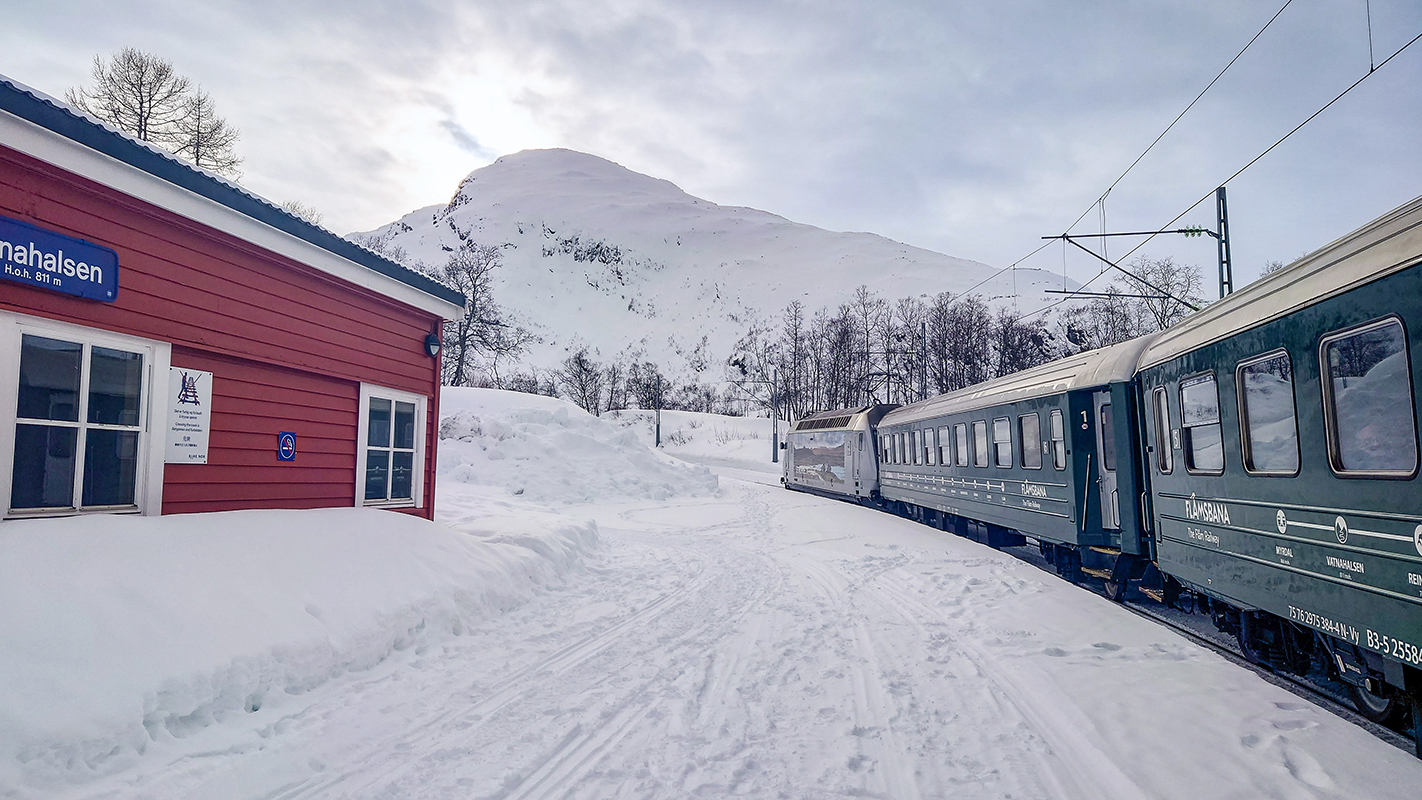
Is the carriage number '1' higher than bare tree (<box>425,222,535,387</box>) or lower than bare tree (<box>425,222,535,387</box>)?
lower

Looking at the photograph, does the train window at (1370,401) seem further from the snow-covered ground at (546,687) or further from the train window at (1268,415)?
the snow-covered ground at (546,687)

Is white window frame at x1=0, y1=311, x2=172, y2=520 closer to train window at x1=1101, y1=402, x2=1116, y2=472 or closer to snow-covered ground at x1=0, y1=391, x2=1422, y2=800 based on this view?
snow-covered ground at x1=0, y1=391, x2=1422, y2=800

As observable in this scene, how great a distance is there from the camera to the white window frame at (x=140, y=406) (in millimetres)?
5223

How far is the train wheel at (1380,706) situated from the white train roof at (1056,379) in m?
4.56

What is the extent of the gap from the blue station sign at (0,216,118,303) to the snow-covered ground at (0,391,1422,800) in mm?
1850

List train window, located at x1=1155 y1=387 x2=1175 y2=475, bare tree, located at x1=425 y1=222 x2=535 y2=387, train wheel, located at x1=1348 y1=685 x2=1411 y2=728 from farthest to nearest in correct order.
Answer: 1. bare tree, located at x1=425 y1=222 x2=535 y2=387
2. train window, located at x1=1155 y1=387 x2=1175 y2=475
3. train wheel, located at x1=1348 y1=685 x2=1411 y2=728

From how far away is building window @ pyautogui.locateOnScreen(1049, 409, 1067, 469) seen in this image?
34.8 feet

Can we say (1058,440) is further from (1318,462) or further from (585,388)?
(585,388)

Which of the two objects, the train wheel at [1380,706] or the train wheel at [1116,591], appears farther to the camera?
the train wheel at [1116,591]

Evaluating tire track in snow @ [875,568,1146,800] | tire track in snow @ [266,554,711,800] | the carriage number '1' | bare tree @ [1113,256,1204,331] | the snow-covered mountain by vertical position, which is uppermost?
the snow-covered mountain

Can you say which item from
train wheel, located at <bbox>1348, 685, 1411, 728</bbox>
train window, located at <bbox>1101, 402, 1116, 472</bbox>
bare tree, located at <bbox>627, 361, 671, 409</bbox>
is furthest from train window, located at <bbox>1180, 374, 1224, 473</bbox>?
bare tree, located at <bbox>627, 361, 671, 409</bbox>

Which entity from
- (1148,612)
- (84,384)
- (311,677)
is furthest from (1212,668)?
(84,384)

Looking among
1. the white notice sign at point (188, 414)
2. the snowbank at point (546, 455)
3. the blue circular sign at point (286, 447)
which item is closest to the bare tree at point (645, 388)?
the snowbank at point (546, 455)

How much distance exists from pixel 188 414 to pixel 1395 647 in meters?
9.39
